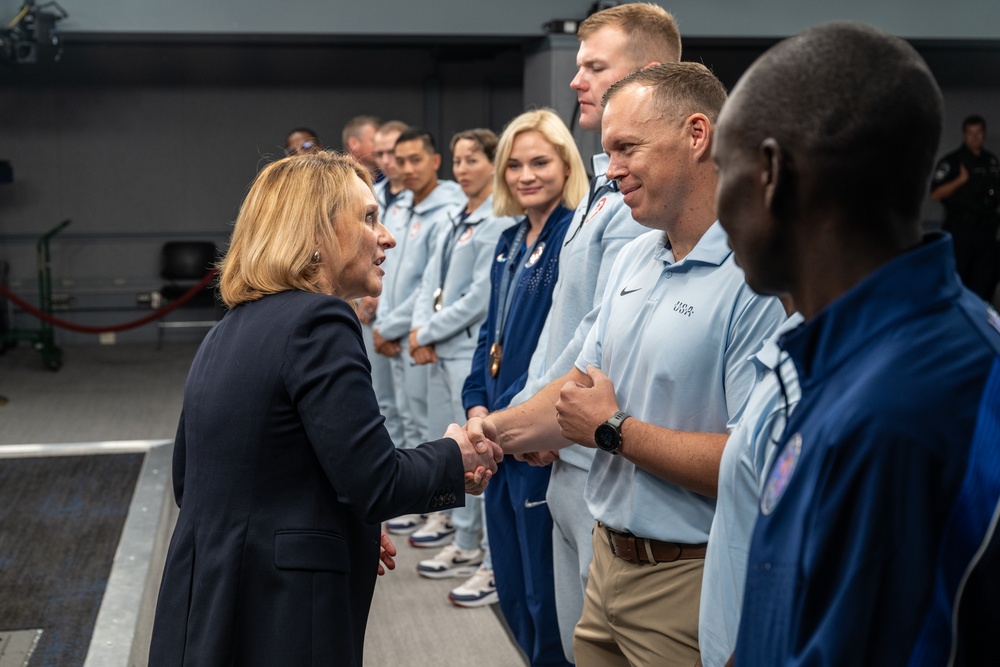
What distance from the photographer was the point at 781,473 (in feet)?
3.01

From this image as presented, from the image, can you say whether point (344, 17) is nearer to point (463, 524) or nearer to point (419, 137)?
point (419, 137)

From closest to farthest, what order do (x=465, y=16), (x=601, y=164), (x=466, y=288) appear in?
(x=601, y=164) < (x=466, y=288) < (x=465, y=16)

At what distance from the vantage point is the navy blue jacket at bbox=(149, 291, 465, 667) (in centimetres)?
157

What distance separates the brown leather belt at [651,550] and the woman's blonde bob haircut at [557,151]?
155 centimetres

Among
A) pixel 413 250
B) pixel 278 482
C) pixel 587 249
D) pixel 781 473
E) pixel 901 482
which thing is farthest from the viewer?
pixel 413 250

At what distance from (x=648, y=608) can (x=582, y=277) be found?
3.22ft

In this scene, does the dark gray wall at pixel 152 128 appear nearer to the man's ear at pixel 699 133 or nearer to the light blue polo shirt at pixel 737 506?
the man's ear at pixel 699 133

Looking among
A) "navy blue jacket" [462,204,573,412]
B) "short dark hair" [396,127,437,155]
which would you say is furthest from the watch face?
"short dark hair" [396,127,437,155]

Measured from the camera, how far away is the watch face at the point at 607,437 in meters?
1.72

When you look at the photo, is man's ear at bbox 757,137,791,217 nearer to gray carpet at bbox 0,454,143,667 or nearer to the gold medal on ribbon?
the gold medal on ribbon

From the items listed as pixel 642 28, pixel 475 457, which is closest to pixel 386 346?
pixel 642 28

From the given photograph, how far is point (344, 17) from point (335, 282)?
244 inches

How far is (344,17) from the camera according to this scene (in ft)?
24.6

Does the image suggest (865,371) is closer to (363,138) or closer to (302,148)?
(302,148)
